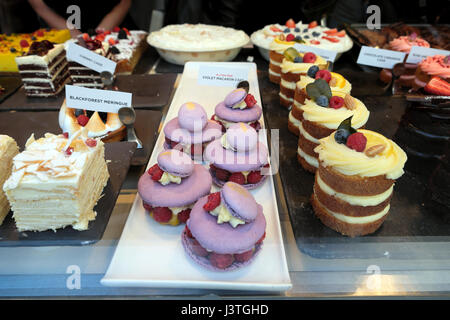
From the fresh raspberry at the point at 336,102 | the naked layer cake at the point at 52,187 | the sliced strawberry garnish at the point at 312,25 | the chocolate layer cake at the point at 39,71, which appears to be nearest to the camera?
the naked layer cake at the point at 52,187

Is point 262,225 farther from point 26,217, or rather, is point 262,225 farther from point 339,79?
point 339,79

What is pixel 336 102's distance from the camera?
232 centimetres

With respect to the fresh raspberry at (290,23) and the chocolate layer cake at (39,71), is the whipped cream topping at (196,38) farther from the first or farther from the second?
the chocolate layer cake at (39,71)

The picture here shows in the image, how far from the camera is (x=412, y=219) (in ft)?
6.53

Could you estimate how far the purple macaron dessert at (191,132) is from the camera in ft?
8.09

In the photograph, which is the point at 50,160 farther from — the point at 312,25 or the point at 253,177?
the point at 312,25

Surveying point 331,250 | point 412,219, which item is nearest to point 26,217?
point 331,250

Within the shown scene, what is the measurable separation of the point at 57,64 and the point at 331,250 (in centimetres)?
308

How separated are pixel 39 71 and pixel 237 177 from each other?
2.25 m

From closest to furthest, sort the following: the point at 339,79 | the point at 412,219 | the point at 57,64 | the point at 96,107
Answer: the point at 412,219
the point at 96,107
the point at 339,79
the point at 57,64

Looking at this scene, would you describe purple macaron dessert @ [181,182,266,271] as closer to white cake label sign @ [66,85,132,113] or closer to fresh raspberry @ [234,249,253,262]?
fresh raspberry @ [234,249,253,262]

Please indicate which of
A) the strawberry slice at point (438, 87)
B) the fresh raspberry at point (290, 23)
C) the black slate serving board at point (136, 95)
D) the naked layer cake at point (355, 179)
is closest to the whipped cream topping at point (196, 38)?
the black slate serving board at point (136, 95)

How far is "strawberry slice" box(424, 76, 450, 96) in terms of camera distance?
117 inches

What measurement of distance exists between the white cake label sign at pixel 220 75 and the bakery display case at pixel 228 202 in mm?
12
